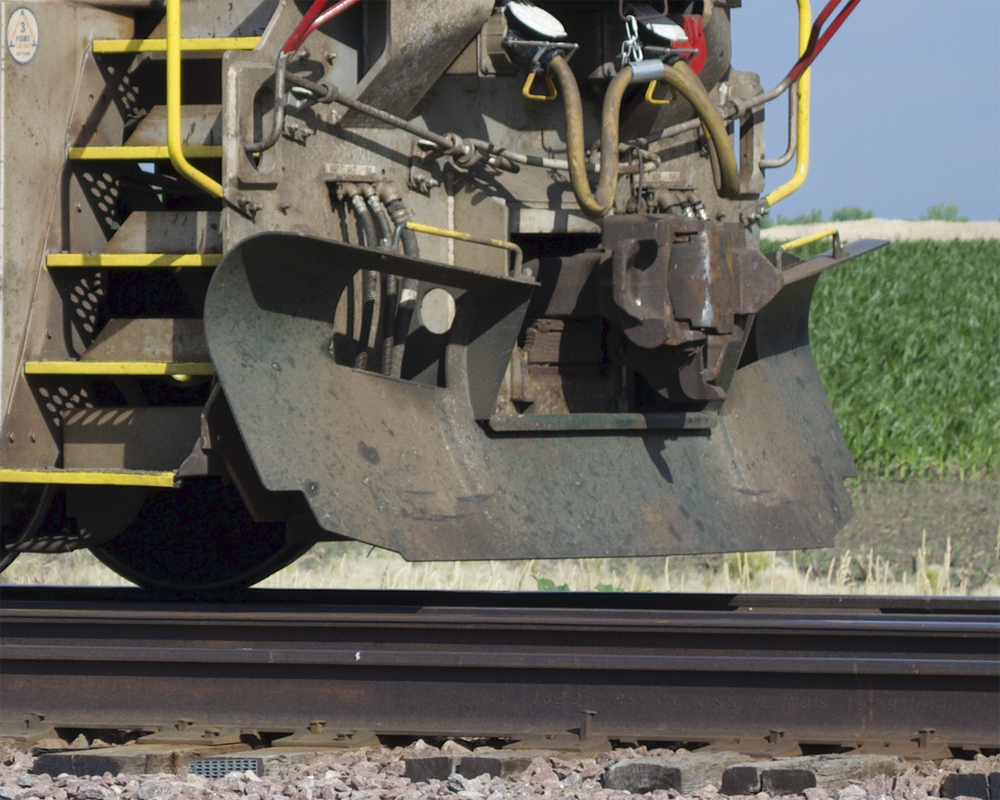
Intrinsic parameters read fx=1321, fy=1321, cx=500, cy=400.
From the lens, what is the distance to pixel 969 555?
29.0 feet

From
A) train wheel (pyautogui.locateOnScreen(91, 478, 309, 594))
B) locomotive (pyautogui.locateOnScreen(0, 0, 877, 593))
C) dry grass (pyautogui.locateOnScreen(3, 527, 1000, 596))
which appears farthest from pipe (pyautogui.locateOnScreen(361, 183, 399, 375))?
dry grass (pyautogui.locateOnScreen(3, 527, 1000, 596))

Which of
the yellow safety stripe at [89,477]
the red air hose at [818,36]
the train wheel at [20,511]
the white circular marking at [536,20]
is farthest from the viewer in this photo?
the red air hose at [818,36]

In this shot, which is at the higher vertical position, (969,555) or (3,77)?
(3,77)

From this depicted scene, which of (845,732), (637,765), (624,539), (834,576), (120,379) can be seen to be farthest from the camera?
(834,576)

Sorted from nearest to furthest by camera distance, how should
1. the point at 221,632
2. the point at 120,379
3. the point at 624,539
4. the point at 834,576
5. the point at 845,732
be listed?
1. the point at 845,732
2. the point at 221,632
3. the point at 624,539
4. the point at 120,379
5. the point at 834,576

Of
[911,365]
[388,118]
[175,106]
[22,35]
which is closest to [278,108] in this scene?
[175,106]

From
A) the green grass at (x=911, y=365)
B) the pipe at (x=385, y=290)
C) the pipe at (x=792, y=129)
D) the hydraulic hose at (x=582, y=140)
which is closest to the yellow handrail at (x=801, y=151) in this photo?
the pipe at (x=792, y=129)

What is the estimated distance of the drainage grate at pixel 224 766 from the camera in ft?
12.3

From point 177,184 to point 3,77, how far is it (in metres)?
0.85

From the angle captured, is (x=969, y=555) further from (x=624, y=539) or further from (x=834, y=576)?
(x=624, y=539)

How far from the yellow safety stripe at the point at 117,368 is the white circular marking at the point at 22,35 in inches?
47.0

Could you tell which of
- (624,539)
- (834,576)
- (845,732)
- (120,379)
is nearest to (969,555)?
(834,576)

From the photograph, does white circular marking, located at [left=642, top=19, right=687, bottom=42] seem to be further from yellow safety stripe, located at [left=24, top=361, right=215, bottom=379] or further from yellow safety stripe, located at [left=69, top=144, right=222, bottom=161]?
yellow safety stripe, located at [left=24, top=361, right=215, bottom=379]

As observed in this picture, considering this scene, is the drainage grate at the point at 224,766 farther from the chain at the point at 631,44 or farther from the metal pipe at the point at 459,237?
the chain at the point at 631,44
